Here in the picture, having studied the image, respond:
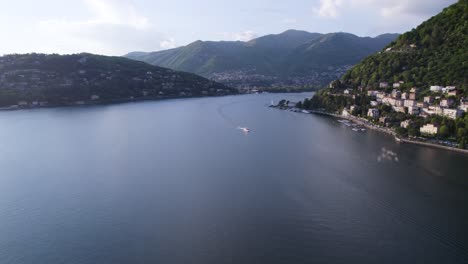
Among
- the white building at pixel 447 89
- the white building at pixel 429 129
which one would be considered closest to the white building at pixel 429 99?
the white building at pixel 447 89

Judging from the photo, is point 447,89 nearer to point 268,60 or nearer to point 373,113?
point 373,113

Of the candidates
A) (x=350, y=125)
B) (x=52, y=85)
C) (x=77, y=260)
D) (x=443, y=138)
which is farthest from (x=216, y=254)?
(x=52, y=85)

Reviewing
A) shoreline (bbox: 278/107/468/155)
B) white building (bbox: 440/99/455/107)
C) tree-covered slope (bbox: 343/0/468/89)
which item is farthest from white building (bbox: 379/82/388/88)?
white building (bbox: 440/99/455/107)

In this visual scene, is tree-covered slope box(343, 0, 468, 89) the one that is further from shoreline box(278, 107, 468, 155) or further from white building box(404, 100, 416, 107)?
shoreline box(278, 107, 468, 155)

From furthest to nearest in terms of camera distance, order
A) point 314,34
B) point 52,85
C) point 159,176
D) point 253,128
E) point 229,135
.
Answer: point 314,34 → point 52,85 → point 253,128 → point 229,135 → point 159,176

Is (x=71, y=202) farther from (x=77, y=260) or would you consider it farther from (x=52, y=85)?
(x=52, y=85)

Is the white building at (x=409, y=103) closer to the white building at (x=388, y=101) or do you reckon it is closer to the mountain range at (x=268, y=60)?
the white building at (x=388, y=101)
